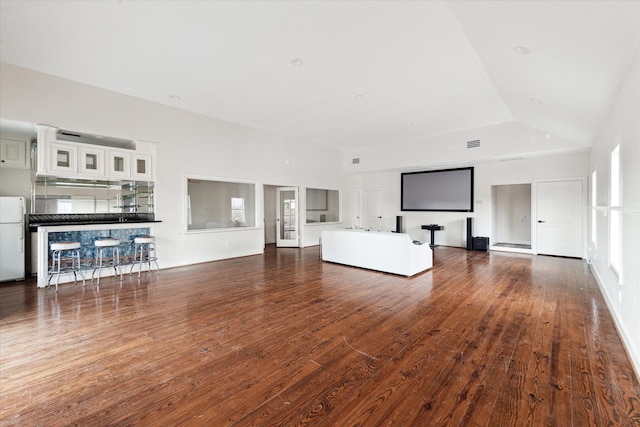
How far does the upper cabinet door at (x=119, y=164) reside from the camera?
5.46 m

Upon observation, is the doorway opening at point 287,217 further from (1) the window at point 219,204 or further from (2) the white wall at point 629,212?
(2) the white wall at point 629,212

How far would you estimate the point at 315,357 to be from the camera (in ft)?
8.01

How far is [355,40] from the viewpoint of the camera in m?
3.70

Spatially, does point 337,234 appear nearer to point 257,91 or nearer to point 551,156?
point 257,91

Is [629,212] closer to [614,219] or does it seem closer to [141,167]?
[614,219]

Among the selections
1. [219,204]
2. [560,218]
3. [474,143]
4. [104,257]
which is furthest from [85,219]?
[560,218]

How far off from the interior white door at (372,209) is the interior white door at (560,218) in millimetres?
4780

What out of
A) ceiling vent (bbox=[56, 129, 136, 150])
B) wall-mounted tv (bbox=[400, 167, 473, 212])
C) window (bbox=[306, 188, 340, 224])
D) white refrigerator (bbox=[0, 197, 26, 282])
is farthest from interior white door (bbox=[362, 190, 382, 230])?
white refrigerator (bbox=[0, 197, 26, 282])

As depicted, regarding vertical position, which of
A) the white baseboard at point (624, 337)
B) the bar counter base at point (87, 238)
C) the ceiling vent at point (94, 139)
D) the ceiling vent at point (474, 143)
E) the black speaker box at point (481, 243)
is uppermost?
the ceiling vent at point (474, 143)

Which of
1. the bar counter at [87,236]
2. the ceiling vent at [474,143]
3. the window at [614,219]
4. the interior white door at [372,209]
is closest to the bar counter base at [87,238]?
the bar counter at [87,236]

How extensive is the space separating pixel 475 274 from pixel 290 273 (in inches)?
140

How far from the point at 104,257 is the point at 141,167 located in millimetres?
1886

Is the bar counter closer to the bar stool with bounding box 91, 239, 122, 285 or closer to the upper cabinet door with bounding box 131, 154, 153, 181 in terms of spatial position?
the bar stool with bounding box 91, 239, 122, 285

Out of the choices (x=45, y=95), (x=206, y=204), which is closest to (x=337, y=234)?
(x=206, y=204)
